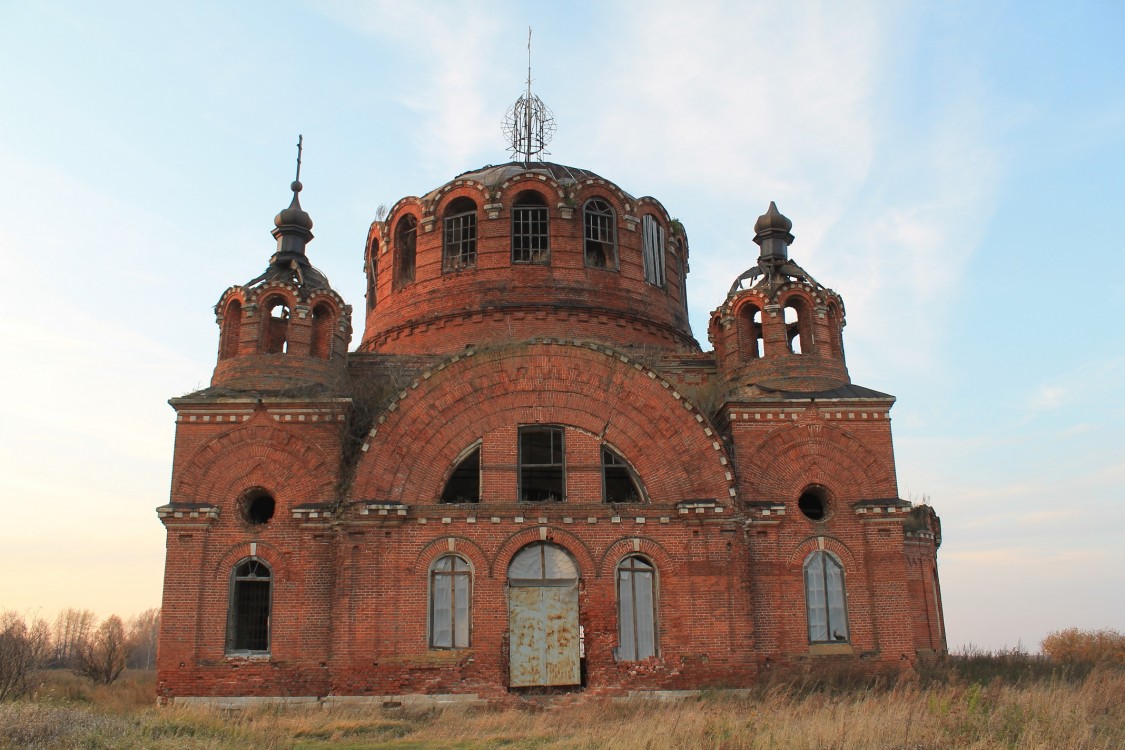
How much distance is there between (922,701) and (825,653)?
4.05m

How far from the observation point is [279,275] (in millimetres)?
21734

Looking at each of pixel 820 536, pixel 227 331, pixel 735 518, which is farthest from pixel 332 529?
pixel 820 536

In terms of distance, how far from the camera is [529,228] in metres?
24.1

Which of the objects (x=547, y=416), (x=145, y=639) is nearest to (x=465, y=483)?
(x=547, y=416)

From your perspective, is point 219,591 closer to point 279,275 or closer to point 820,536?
point 279,275

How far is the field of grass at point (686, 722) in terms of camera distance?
A: 39.5 feet

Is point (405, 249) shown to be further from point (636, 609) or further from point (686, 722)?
point (686, 722)

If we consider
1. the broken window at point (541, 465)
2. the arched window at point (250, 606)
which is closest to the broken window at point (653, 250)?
the broken window at point (541, 465)

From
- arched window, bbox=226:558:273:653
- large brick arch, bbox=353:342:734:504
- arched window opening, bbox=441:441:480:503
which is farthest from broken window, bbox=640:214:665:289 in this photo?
arched window, bbox=226:558:273:653

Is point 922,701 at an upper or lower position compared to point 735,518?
lower

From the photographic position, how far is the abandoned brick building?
17.9 metres

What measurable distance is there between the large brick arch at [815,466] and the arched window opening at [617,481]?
2159mm

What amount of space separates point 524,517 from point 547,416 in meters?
2.08

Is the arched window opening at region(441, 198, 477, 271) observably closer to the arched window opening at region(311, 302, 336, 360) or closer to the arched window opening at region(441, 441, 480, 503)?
the arched window opening at region(311, 302, 336, 360)
